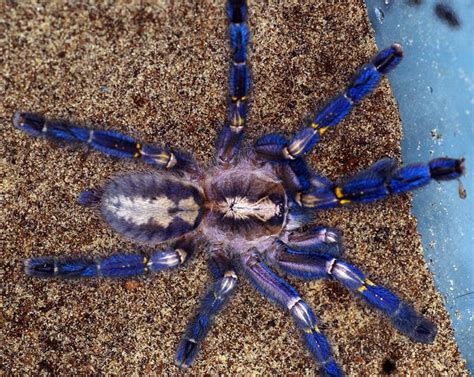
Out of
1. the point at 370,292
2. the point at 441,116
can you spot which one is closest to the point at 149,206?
the point at 370,292

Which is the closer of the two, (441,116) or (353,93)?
(353,93)

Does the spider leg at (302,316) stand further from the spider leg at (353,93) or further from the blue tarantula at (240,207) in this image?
the spider leg at (353,93)

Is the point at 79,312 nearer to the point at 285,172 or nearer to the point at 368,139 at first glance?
the point at 285,172

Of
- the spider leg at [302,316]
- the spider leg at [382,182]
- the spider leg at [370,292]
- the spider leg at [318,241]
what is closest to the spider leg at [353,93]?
the spider leg at [382,182]

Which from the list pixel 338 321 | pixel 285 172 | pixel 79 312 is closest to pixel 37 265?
pixel 79 312

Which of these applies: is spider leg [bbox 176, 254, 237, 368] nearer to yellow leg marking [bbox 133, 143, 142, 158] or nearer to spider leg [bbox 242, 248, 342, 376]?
spider leg [bbox 242, 248, 342, 376]

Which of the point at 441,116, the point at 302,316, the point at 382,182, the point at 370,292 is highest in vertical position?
the point at 441,116

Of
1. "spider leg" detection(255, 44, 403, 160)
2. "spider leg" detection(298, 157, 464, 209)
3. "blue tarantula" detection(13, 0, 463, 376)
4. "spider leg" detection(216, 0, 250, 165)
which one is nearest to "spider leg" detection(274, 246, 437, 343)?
"blue tarantula" detection(13, 0, 463, 376)

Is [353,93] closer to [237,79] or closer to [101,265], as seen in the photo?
[237,79]
